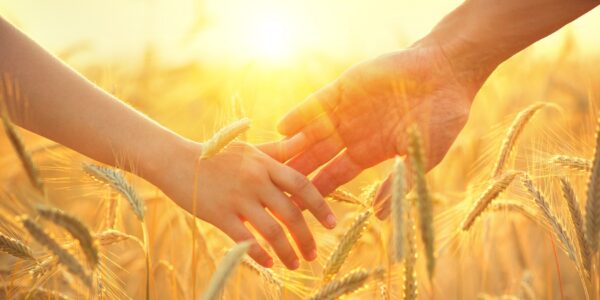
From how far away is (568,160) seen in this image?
1.59 meters

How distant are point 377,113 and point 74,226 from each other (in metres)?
1.62

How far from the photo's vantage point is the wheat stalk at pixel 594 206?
3.73 ft

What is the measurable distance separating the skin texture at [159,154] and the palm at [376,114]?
0.43 m

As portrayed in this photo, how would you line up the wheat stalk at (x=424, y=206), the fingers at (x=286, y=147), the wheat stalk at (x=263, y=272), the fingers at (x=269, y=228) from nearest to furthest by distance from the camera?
the wheat stalk at (x=424, y=206) → the wheat stalk at (x=263, y=272) → the fingers at (x=269, y=228) → the fingers at (x=286, y=147)

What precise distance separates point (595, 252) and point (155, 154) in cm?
123

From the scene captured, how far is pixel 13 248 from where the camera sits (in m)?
1.28

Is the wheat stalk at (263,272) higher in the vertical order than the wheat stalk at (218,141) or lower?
lower

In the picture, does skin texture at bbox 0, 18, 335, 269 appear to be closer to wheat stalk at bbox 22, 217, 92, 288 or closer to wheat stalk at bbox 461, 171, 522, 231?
wheat stalk at bbox 461, 171, 522, 231

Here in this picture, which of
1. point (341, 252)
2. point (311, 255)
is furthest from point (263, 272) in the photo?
point (341, 252)

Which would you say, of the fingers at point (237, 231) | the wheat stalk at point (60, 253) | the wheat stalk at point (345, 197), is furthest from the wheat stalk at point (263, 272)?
the wheat stalk at point (60, 253)

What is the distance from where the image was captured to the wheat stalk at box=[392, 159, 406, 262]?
999 mm

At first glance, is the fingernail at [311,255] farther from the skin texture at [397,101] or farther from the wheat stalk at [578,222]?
the wheat stalk at [578,222]

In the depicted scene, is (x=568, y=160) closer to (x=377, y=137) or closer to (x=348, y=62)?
(x=377, y=137)

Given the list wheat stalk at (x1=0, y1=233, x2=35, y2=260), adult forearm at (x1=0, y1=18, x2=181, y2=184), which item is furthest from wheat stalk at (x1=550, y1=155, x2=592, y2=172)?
wheat stalk at (x1=0, y1=233, x2=35, y2=260)
